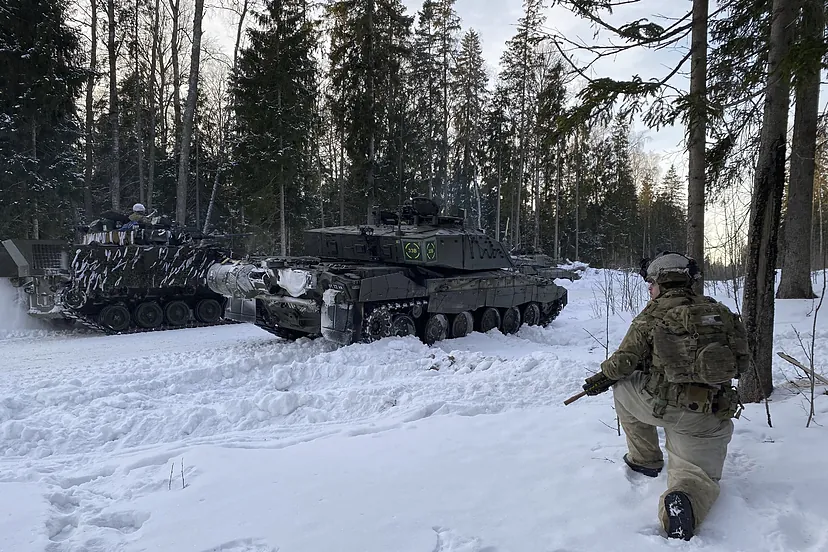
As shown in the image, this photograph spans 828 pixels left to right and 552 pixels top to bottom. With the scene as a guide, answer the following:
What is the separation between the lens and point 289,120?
21.4 m

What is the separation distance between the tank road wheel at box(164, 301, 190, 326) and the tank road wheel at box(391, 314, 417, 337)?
6089 millimetres

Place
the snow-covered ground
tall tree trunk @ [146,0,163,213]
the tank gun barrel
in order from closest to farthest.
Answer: the snow-covered ground → the tank gun barrel → tall tree trunk @ [146,0,163,213]

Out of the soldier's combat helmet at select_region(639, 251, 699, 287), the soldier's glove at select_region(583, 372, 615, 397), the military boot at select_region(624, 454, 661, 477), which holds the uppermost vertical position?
the soldier's combat helmet at select_region(639, 251, 699, 287)

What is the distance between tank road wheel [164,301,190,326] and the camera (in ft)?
41.9

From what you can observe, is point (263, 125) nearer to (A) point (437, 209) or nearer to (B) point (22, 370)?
(A) point (437, 209)

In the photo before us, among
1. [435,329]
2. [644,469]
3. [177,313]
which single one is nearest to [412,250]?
[435,329]

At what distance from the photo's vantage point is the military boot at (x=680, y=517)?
111 inches

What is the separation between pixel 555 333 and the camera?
11.6 meters

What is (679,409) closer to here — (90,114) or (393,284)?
(393,284)

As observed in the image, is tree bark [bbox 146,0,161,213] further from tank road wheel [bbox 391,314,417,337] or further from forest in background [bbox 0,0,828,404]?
tank road wheel [bbox 391,314,417,337]

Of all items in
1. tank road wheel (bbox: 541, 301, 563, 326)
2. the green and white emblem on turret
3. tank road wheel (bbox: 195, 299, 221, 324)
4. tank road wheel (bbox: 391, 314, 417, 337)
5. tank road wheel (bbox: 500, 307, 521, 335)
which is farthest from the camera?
tank road wheel (bbox: 195, 299, 221, 324)

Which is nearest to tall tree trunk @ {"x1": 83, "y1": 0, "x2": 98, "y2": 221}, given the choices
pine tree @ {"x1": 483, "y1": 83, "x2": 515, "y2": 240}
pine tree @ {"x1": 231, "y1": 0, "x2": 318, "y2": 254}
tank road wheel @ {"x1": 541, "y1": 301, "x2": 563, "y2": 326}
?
pine tree @ {"x1": 231, "y1": 0, "x2": 318, "y2": 254}

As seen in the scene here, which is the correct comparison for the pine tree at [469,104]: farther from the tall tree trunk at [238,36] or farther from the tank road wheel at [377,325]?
the tank road wheel at [377,325]

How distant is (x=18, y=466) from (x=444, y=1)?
3028 centimetres
